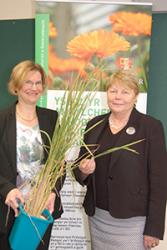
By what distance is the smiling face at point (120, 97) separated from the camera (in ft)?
5.92

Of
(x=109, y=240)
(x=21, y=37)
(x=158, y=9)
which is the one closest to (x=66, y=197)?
(x=109, y=240)

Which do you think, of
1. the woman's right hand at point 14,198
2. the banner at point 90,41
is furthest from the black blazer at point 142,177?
the banner at point 90,41

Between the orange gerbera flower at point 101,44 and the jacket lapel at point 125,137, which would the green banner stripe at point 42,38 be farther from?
the jacket lapel at point 125,137

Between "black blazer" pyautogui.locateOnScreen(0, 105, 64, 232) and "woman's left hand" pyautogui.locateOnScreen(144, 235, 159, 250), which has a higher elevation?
"black blazer" pyautogui.locateOnScreen(0, 105, 64, 232)

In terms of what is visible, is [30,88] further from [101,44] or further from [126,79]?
[101,44]

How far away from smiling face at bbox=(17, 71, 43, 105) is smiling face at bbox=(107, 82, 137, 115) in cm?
42

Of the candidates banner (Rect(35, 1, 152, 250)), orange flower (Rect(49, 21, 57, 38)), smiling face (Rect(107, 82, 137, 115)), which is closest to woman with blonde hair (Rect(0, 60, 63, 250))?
smiling face (Rect(107, 82, 137, 115))

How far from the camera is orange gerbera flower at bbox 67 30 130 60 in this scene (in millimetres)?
2613

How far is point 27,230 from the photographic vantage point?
160 cm

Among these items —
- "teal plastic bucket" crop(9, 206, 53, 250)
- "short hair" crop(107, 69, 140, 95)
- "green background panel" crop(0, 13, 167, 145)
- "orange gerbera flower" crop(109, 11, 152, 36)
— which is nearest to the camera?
"teal plastic bucket" crop(9, 206, 53, 250)

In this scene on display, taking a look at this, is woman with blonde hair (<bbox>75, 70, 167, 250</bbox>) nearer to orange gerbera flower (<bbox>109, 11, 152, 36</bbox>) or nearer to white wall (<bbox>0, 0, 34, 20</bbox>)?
orange gerbera flower (<bbox>109, 11, 152, 36</bbox>)

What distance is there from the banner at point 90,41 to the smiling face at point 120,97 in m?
0.73

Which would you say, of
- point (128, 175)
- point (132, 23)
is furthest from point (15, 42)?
point (128, 175)

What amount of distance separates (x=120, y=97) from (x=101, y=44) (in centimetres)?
95
